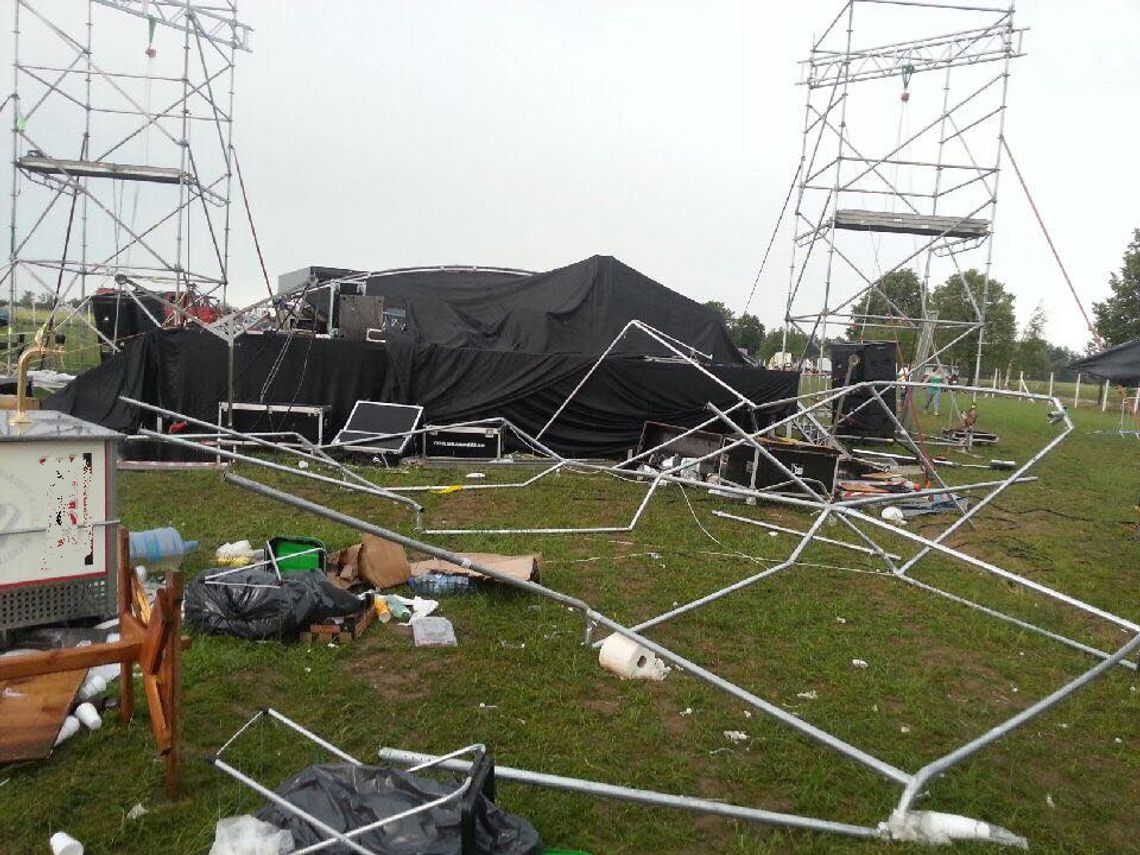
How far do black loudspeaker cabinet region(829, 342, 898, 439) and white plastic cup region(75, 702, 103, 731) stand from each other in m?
12.5

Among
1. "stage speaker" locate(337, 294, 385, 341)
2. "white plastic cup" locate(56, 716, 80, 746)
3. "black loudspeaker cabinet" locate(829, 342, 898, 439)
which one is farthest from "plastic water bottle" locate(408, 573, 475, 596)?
"black loudspeaker cabinet" locate(829, 342, 898, 439)

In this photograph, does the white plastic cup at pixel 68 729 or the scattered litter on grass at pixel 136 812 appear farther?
the white plastic cup at pixel 68 729

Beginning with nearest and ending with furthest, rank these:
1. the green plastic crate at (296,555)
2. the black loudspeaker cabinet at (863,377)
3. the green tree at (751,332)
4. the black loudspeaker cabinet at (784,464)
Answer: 1. the green plastic crate at (296,555)
2. the black loudspeaker cabinet at (784,464)
3. the black loudspeaker cabinet at (863,377)
4. the green tree at (751,332)

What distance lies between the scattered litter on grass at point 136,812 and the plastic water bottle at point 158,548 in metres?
2.93

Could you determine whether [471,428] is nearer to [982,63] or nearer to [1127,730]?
[1127,730]

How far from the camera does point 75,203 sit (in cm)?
1611

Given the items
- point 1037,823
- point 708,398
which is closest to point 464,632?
point 1037,823

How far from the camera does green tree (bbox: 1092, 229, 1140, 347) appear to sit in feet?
111

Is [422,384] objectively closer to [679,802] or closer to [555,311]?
[555,311]

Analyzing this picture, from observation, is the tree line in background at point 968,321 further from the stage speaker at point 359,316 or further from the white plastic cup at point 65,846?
the white plastic cup at point 65,846

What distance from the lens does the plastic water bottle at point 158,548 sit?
5.49 meters

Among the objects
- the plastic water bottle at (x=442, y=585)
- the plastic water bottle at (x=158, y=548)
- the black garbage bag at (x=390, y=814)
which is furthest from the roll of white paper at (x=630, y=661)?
the plastic water bottle at (x=158, y=548)

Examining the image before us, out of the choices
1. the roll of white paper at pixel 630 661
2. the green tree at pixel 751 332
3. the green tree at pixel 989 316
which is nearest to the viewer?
the roll of white paper at pixel 630 661

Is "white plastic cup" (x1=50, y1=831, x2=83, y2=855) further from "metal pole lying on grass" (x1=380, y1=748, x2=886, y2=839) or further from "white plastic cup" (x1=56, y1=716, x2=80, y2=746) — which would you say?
"metal pole lying on grass" (x1=380, y1=748, x2=886, y2=839)
